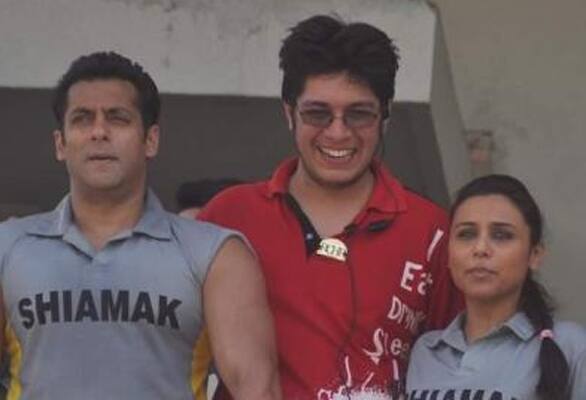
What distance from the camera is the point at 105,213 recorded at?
3131 mm

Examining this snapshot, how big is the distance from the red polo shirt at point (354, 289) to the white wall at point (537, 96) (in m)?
2.70

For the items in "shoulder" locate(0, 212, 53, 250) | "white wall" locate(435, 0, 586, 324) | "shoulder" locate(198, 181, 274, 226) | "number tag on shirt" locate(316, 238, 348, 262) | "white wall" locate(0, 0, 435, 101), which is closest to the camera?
"shoulder" locate(0, 212, 53, 250)

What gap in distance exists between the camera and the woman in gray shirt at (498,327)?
2994 millimetres

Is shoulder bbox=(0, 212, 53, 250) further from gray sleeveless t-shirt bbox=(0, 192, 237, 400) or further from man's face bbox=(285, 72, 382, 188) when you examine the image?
man's face bbox=(285, 72, 382, 188)

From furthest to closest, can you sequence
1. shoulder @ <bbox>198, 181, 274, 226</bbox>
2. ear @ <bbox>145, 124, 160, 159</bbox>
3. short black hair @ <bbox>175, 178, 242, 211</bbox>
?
short black hair @ <bbox>175, 178, 242, 211</bbox> → shoulder @ <bbox>198, 181, 274, 226</bbox> → ear @ <bbox>145, 124, 160, 159</bbox>

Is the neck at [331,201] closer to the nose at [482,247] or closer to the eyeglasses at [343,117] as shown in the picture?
the eyeglasses at [343,117]

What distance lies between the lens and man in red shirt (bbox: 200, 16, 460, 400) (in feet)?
10.6

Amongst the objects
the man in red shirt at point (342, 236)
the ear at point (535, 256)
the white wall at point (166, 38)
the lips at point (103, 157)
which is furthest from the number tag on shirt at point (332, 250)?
the white wall at point (166, 38)

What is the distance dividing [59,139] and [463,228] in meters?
0.88

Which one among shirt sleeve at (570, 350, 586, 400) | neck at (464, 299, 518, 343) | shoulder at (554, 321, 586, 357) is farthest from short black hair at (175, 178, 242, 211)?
shirt sleeve at (570, 350, 586, 400)

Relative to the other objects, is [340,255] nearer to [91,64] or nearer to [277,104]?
[91,64]

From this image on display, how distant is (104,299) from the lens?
2992 millimetres

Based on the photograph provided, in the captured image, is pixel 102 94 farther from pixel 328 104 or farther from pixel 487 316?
pixel 487 316

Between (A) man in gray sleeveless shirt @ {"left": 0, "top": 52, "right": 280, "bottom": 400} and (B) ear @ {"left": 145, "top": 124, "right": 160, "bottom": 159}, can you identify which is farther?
(B) ear @ {"left": 145, "top": 124, "right": 160, "bottom": 159}
